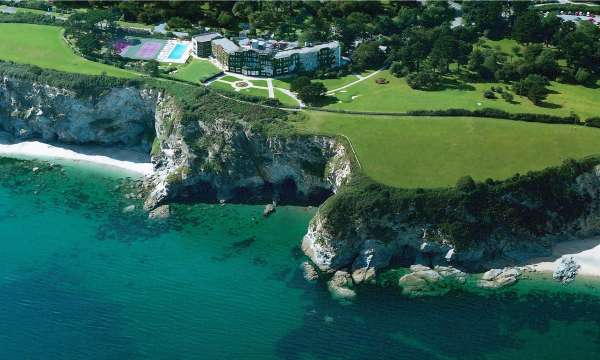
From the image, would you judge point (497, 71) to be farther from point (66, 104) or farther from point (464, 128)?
point (66, 104)

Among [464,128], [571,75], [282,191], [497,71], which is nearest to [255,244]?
[282,191]

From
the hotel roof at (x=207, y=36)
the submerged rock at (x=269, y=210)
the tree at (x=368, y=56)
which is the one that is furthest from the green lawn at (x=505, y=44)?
the submerged rock at (x=269, y=210)

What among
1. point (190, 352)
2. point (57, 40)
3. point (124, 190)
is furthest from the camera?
point (57, 40)

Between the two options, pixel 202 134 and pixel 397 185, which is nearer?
pixel 397 185

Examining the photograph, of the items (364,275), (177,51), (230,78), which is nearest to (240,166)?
(230,78)

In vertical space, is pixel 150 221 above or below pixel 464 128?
below

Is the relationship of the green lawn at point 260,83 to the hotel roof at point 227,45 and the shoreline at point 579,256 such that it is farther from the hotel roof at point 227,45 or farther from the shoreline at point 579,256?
the shoreline at point 579,256

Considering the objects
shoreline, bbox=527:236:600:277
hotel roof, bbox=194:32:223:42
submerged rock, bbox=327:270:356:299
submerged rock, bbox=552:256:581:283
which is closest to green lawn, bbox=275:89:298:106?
hotel roof, bbox=194:32:223:42
